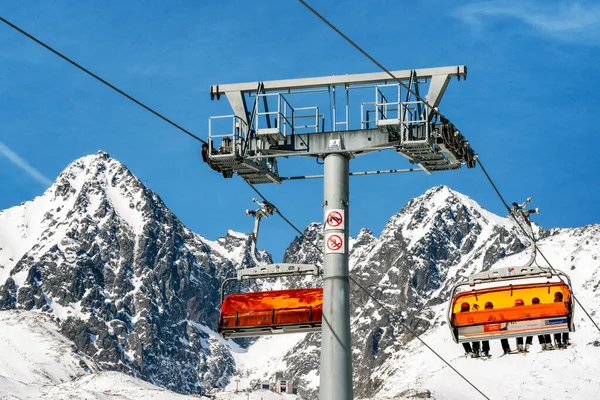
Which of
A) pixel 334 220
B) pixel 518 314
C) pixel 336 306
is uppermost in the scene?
pixel 518 314

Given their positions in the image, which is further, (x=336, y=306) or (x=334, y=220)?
(x=334, y=220)

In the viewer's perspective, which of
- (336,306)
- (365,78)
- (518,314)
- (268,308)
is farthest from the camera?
(518,314)

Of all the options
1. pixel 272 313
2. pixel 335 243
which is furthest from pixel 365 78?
pixel 272 313

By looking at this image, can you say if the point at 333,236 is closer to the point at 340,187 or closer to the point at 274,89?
the point at 340,187

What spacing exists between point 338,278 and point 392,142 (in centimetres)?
380

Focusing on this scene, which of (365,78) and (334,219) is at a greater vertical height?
(365,78)

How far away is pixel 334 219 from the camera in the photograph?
100ft

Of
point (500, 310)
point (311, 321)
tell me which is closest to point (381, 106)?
point (311, 321)

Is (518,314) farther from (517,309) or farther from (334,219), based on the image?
(334,219)

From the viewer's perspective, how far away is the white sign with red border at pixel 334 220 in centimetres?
3059

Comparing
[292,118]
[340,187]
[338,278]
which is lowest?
[338,278]

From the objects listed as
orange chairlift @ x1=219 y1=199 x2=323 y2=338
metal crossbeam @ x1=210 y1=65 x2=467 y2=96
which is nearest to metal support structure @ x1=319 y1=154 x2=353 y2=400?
metal crossbeam @ x1=210 y1=65 x2=467 y2=96

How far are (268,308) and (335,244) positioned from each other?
8528 mm

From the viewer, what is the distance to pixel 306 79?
1262 inches
